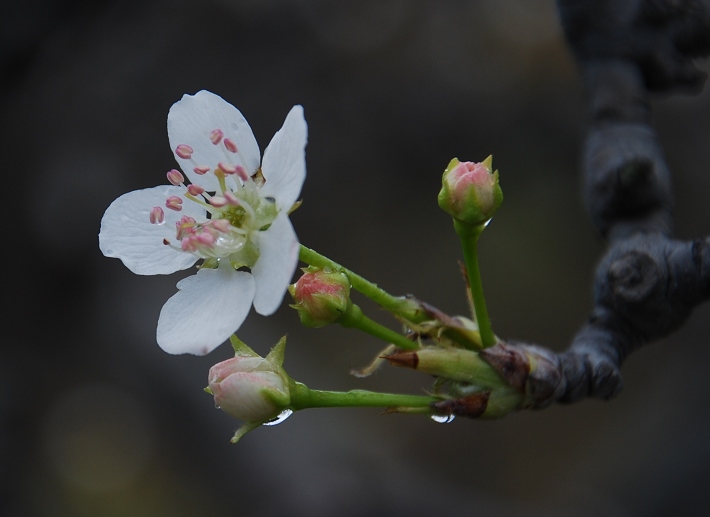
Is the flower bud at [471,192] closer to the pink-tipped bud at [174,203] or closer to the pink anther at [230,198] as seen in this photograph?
the pink anther at [230,198]

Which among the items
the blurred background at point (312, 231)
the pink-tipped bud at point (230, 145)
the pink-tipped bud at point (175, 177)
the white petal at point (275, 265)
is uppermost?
the pink-tipped bud at point (230, 145)

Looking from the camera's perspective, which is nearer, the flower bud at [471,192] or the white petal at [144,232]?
the flower bud at [471,192]

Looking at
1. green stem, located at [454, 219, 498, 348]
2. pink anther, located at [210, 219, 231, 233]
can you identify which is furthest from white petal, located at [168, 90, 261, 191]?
green stem, located at [454, 219, 498, 348]

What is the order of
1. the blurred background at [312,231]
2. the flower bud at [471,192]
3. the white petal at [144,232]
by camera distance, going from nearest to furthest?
the flower bud at [471,192]
the white petal at [144,232]
the blurred background at [312,231]

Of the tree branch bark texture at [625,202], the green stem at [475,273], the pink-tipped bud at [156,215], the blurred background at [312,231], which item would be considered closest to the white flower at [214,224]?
the pink-tipped bud at [156,215]

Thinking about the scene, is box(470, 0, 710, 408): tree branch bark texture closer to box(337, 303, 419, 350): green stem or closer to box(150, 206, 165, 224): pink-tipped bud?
box(337, 303, 419, 350): green stem

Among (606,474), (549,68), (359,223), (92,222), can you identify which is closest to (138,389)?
(92,222)

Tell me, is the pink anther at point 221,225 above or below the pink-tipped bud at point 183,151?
below

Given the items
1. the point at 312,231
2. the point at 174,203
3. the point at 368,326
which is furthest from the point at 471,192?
the point at 312,231
